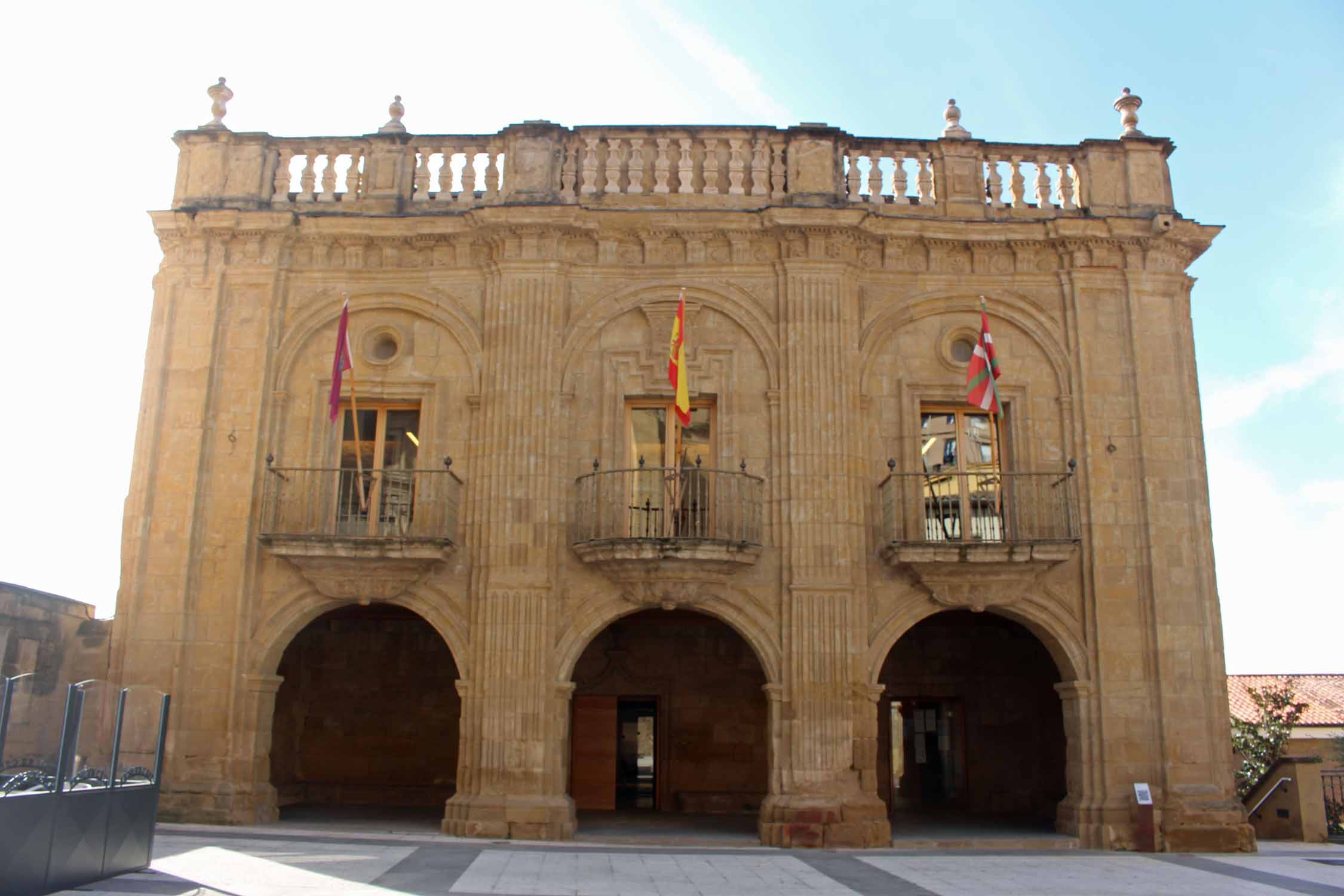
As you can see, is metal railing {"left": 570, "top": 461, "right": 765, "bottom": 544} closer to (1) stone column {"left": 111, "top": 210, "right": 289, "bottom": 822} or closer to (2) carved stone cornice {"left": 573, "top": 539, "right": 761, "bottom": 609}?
(2) carved stone cornice {"left": 573, "top": 539, "right": 761, "bottom": 609}

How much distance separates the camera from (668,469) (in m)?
13.6

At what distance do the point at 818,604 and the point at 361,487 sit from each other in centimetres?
601

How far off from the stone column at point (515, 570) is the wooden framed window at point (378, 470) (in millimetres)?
967

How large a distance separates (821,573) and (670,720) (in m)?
4.52

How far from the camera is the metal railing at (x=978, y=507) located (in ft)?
47.5

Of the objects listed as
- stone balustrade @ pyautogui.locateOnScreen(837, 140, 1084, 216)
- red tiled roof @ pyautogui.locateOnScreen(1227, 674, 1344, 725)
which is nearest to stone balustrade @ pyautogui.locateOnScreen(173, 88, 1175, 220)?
stone balustrade @ pyautogui.locateOnScreen(837, 140, 1084, 216)

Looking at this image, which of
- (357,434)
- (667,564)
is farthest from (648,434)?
(357,434)

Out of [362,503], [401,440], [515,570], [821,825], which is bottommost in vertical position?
[821,825]

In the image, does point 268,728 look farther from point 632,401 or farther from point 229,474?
point 632,401

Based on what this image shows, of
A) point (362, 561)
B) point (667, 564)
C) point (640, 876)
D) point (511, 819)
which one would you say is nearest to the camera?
point (640, 876)

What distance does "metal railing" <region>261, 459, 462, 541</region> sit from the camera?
14547 mm

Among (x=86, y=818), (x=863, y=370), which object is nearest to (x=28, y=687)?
(x=86, y=818)

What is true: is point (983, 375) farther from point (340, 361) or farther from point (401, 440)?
point (340, 361)

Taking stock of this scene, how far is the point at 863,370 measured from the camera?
49.8ft
